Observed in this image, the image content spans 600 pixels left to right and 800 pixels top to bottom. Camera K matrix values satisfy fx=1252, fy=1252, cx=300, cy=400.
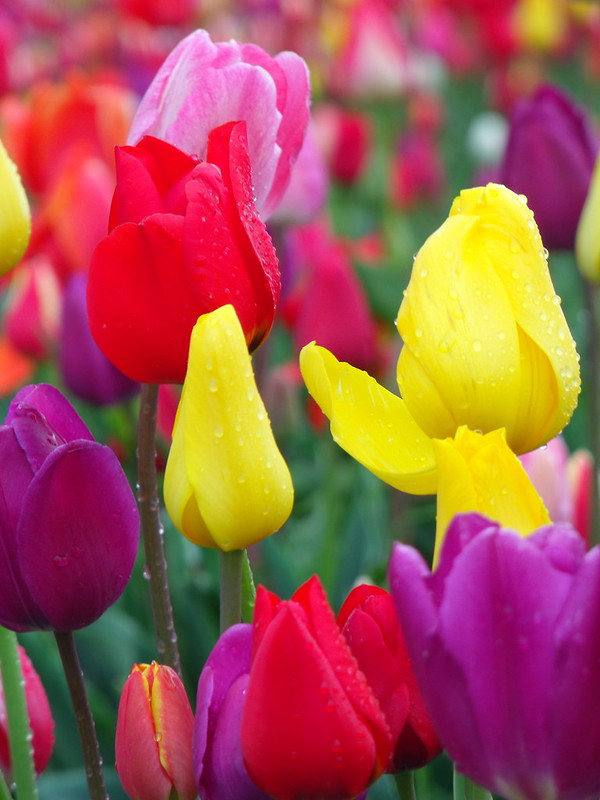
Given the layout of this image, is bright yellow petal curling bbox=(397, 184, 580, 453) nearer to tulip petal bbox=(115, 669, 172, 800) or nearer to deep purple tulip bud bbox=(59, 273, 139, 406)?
tulip petal bbox=(115, 669, 172, 800)

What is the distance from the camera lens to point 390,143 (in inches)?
113

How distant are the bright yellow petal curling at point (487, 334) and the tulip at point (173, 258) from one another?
0.06m

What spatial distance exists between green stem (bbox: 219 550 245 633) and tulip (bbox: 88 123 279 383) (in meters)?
0.07

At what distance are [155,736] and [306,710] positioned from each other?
0.25ft

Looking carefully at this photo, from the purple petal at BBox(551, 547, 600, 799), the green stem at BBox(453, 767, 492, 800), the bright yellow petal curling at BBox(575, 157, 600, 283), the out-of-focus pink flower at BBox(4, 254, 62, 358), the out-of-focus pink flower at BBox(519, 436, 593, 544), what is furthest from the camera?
the out-of-focus pink flower at BBox(4, 254, 62, 358)

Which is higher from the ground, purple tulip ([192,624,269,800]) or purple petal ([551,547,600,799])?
purple petal ([551,547,600,799])

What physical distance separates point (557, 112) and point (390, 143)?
1922 mm

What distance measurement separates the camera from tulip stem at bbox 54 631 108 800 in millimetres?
467

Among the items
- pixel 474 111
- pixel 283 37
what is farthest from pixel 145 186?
pixel 474 111

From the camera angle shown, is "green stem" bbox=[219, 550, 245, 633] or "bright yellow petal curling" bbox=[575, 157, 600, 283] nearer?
"green stem" bbox=[219, 550, 245, 633]

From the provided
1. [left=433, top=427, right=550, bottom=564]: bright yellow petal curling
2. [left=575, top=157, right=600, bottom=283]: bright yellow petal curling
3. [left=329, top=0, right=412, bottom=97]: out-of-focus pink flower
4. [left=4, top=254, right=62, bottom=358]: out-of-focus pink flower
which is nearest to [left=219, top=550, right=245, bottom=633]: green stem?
[left=433, top=427, right=550, bottom=564]: bright yellow petal curling

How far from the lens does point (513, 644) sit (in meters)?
0.35

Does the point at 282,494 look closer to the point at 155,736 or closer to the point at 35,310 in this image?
the point at 155,736

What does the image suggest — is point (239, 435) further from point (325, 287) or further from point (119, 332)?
point (325, 287)
